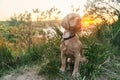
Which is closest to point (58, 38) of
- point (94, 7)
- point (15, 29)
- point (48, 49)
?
point (48, 49)

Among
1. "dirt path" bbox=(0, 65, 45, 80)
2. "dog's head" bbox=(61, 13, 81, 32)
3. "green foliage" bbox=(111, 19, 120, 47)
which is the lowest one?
"dirt path" bbox=(0, 65, 45, 80)

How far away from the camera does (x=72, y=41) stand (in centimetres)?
519

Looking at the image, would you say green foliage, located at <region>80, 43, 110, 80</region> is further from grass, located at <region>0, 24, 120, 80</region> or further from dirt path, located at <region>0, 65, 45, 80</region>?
dirt path, located at <region>0, 65, 45, 80</region>

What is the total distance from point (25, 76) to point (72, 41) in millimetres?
1088

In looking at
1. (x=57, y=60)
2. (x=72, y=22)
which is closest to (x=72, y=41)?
(x=72, y=22)

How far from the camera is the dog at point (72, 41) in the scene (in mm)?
5105

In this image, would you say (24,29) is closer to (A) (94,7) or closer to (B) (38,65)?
(A) (94,7)

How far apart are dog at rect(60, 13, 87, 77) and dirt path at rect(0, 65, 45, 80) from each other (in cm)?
54

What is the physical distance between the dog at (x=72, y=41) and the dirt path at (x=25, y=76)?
1.77 feet

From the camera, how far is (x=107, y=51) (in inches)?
242

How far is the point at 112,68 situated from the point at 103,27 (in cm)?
177

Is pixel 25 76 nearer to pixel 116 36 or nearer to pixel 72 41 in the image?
pixel 72 41

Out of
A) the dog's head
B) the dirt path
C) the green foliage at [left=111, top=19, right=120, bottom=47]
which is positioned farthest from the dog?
the green foliage at [left=111, top=19, right=120, bottom=47]

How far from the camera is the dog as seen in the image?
511 cm
